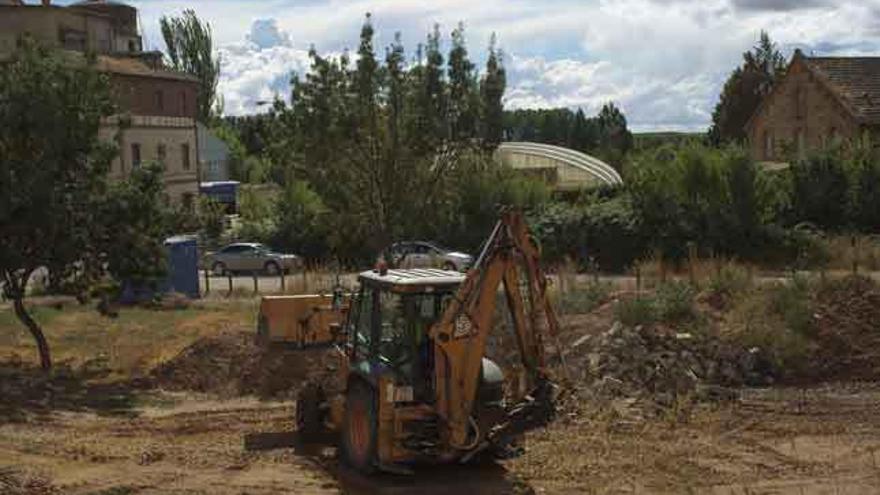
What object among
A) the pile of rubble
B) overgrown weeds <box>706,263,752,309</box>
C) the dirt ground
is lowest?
the dirt ground

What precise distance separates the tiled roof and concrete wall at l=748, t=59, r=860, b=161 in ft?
1.44

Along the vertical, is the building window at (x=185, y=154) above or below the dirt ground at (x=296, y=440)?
above

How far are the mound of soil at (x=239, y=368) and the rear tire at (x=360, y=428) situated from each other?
5.82m

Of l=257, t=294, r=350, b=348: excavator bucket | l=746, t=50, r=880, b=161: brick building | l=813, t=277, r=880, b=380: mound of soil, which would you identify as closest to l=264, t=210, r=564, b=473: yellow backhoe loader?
l=257, t=294, r=350, b=348: excavator bucket

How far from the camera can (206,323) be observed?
24797 mm

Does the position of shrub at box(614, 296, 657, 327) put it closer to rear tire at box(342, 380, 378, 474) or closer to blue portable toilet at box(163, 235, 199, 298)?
rear tire at box(342, 380, 378, 474)

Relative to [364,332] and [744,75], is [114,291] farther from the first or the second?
[744,75]

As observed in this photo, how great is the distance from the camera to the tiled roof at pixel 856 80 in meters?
50.7

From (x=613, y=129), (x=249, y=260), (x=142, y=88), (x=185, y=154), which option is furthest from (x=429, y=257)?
(x=613, y=129)

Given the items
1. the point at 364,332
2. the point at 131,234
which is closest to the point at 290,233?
the point at 131,234

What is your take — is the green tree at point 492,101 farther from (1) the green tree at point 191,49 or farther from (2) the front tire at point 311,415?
(1) the green tree at point 191,49

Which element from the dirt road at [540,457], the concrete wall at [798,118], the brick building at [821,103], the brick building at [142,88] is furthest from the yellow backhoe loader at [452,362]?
the brick building at [142,88]

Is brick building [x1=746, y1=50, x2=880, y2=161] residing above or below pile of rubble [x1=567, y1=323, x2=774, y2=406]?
above

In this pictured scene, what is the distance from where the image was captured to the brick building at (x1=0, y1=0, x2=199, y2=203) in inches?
2269
